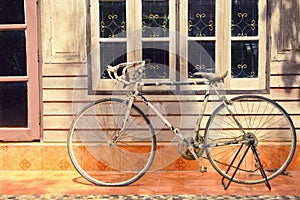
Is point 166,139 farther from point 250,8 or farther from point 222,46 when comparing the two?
point 250,8

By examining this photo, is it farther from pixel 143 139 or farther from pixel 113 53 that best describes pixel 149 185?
pixel 113 53

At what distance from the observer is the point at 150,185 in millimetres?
4801

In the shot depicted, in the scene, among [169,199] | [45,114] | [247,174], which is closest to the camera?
[169,199]

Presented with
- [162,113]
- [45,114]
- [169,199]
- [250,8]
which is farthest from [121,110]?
[250,8]

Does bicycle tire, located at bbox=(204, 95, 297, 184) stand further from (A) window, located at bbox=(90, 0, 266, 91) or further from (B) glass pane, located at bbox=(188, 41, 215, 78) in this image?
(B) glass pane, located at bbox=(188, 41, 215, 78)

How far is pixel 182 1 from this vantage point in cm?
525

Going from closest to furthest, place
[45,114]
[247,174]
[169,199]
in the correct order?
[169,199] < [247,174] < [45,114]

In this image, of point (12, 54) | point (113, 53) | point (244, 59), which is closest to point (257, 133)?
point (244, 59)

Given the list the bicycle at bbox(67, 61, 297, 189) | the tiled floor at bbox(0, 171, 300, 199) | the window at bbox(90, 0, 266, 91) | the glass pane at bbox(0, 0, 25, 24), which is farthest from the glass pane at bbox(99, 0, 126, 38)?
the tiled floor at bbox(0, 171, 300, 199)

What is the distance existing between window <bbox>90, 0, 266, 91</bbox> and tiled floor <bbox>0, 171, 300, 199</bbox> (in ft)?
3.36

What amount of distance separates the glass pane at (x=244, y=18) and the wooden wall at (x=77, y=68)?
18cm

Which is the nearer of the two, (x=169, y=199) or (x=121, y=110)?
(x=169, y=199)

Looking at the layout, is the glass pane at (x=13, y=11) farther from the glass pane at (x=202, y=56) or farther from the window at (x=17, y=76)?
the glass pane at (x=202, y=56)

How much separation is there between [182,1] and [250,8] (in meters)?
0.75
